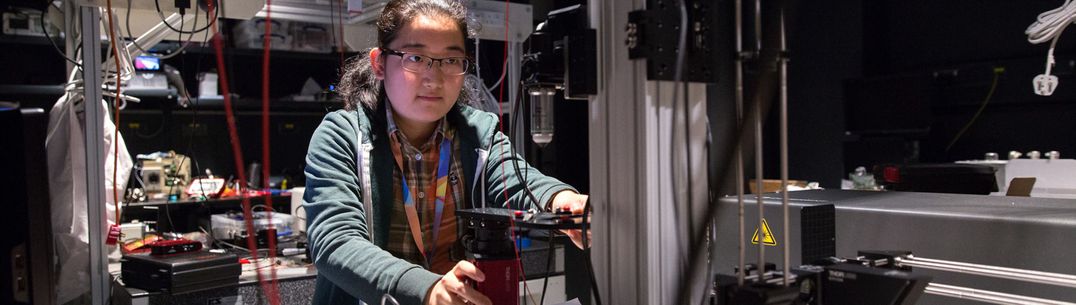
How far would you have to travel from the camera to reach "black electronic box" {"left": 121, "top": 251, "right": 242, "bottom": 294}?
167cm

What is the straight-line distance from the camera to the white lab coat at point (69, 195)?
184 cm

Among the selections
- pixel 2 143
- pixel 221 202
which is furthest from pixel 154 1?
pixel 221 202

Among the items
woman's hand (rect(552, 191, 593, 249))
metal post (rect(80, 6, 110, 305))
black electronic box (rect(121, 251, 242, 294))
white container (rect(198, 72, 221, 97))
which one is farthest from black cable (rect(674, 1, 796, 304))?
white container (rect(198, 72, 221, 97))

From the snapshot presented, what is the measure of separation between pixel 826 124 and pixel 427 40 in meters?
4.27

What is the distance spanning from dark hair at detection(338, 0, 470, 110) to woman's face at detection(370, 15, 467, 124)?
1 cm

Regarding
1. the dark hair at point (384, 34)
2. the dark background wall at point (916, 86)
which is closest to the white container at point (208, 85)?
the dark background wall at point (916, 86)

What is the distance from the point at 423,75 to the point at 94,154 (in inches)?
45.6

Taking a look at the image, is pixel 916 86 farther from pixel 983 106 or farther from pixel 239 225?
pixel 239 225

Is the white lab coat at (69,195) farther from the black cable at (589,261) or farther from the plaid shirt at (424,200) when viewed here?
the black cable at (589,261)

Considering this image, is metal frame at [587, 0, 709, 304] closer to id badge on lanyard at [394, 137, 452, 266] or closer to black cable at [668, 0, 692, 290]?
black cable at [668, 0, 692, 290]

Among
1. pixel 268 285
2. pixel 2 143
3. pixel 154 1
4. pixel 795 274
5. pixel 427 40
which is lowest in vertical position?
pixel 268 285

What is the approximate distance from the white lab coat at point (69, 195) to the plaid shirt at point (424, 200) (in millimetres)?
1070

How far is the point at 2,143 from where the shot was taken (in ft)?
2.02

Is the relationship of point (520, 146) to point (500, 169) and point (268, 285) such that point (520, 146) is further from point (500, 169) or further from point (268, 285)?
point (500, 169)
